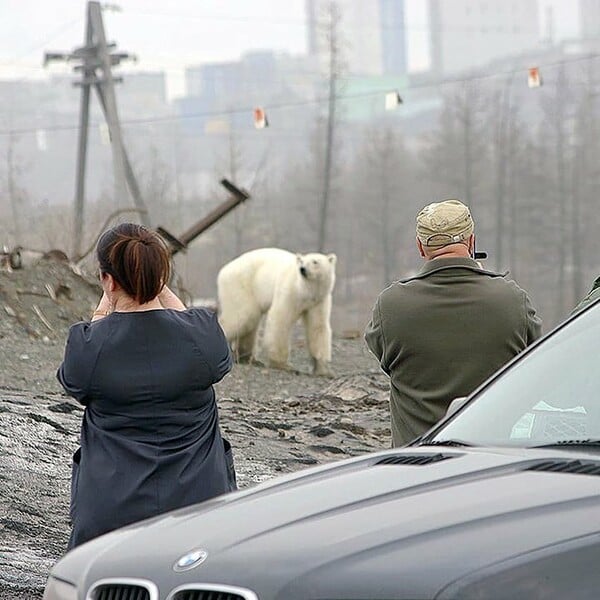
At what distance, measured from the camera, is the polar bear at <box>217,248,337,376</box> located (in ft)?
62.4

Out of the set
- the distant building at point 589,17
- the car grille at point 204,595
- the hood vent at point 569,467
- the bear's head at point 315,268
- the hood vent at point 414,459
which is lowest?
the bear's head at point 315,268

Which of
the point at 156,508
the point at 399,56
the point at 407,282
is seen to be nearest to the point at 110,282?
the point at 156,508

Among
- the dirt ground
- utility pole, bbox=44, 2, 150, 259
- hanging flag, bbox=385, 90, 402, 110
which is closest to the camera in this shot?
the dirt ground

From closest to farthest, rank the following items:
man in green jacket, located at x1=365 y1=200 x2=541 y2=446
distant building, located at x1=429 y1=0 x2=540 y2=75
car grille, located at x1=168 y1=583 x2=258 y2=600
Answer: car grille, located at x1=168 y1=583 x2=258 y2=600 → man in green jacket, located at x1=365 y1=200 x2=541 y2=446 → distant building, located at x1=429 y1=0 x2=540 y2=75

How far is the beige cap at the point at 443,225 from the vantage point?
5488 millimetres

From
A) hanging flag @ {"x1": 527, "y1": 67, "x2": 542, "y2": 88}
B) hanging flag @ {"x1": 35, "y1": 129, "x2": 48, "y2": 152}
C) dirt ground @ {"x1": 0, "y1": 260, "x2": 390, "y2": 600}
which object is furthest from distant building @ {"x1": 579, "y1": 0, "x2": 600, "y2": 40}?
dirt ground @ {"x1": 0, "y1": 260, "x2": 390, "y2": 600}

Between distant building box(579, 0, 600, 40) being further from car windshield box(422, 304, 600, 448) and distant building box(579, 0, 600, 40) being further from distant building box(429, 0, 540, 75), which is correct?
car windshield box(422, 304, 600, 448)

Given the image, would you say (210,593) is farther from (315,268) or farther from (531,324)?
(315,268)

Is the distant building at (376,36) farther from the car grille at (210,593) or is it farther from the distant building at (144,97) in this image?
the car grille at (210,593)

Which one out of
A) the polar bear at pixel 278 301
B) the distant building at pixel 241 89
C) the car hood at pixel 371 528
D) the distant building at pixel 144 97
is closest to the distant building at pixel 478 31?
the distant building at pixel 241 89

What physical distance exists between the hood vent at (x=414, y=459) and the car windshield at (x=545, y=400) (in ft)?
0.80

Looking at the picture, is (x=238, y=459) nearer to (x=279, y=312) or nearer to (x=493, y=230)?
(x=279, y=312)

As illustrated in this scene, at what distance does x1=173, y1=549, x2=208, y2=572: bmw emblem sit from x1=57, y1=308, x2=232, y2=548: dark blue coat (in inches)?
57.7

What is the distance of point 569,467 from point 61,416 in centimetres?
816
